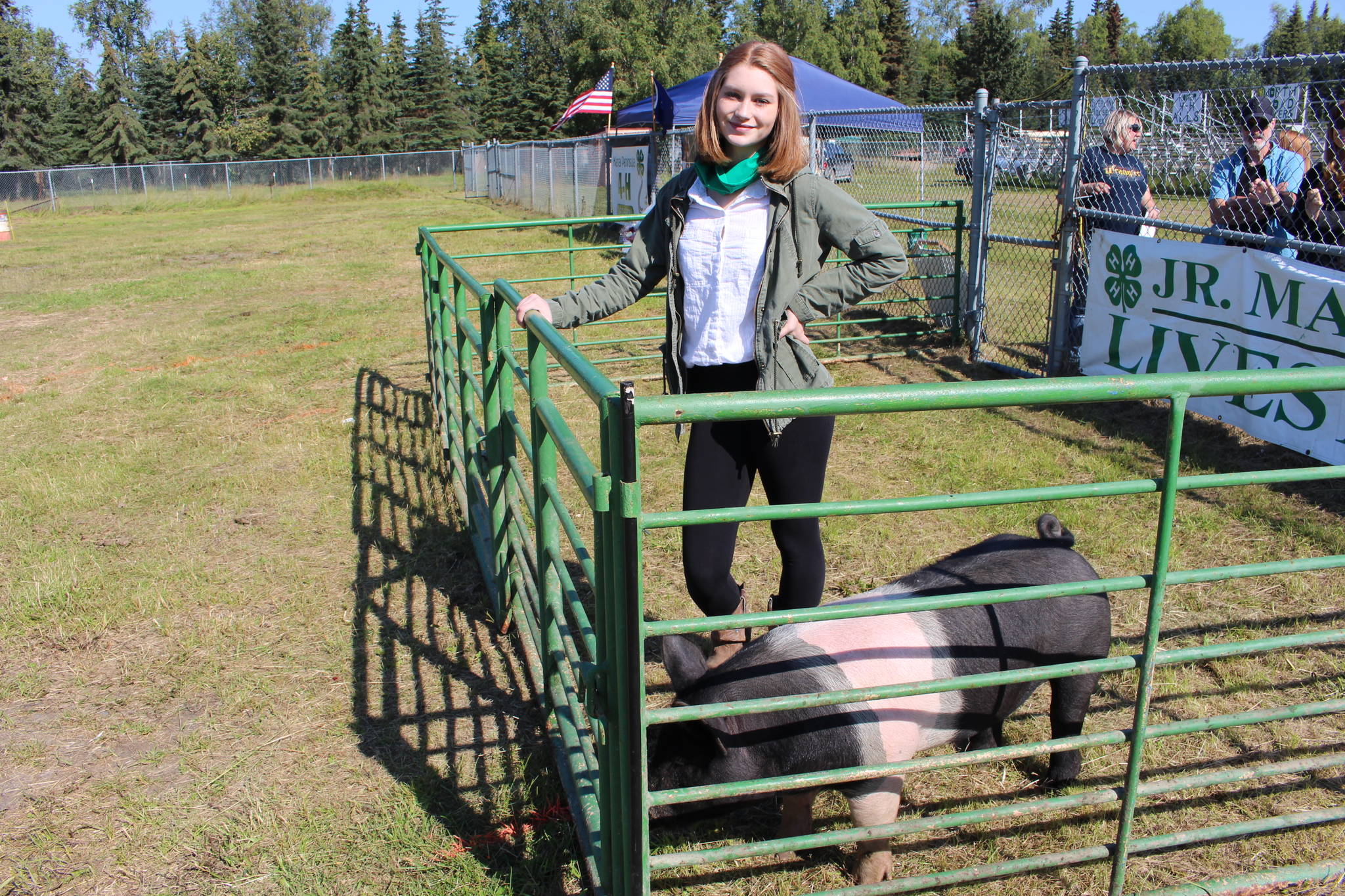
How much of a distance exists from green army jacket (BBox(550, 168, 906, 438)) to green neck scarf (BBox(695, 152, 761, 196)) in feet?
0.16

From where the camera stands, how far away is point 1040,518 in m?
2.79

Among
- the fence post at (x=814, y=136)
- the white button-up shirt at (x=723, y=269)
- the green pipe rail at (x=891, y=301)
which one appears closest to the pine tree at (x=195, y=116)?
the fence post at (x=814, y=136)

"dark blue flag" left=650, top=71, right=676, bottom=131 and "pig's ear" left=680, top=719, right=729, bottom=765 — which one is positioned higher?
"dark blue flag" left=650, top=71, right=676, bottom=131

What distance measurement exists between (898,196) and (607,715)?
9816 millimetres

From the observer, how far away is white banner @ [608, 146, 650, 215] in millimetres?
15914

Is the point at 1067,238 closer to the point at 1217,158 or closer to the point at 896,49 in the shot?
the point at 1217,158

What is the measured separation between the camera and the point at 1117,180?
21.2 feet

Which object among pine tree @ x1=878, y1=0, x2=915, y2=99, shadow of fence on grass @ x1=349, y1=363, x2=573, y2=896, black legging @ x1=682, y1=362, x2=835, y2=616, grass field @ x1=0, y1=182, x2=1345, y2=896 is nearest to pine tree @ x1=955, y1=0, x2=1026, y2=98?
pine tree @ x1=878, y1=0, x2=915, y2=99

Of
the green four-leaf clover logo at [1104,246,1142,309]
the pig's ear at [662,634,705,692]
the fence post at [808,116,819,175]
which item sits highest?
the fence post at [808,116,819,175]

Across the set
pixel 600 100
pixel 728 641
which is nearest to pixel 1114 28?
pixel 600 100

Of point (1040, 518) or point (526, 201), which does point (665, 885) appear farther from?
point (526, 201)

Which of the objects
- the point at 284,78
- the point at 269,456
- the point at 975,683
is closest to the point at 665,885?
the point at 975,683

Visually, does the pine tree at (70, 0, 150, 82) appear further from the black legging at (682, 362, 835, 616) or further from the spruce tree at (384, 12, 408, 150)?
the black legging at (682, 362, 835, 616)

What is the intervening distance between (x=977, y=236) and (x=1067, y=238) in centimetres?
98
